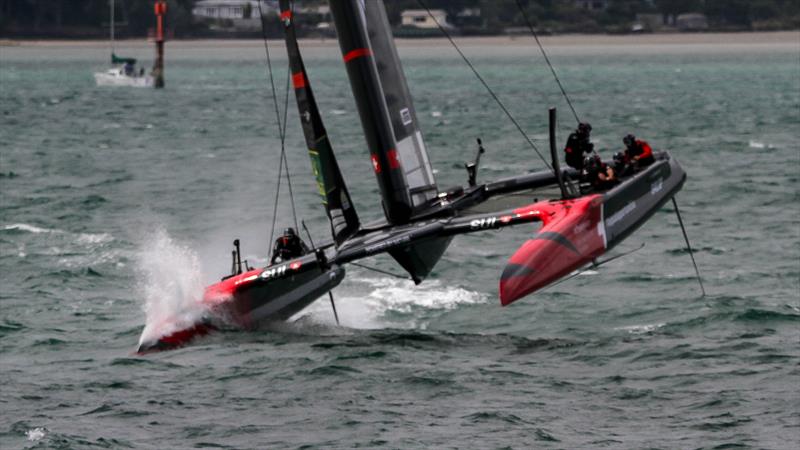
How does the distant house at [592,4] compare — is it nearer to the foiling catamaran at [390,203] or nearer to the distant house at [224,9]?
the distant house at [224,9]

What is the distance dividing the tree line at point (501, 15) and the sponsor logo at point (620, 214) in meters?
139

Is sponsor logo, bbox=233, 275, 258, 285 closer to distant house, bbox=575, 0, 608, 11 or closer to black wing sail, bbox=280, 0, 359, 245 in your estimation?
black wing sail, bbox=280, 0, 359, 245

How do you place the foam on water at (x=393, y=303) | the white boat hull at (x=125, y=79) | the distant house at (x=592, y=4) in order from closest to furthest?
the foam on water at (x=393, y=303)
the white boat hull at (x=125, y=79)
the distant house at (x=592, y=4)

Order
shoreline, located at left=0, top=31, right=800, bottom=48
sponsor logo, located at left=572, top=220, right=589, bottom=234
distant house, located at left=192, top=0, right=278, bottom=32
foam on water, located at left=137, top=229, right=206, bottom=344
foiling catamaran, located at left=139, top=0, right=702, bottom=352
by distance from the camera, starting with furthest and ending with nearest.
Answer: distant house, located at left=192, top=0, right=278, bottom=32 < shoreline, located at left=0, top=31, right=800, bottom=48 < foam on water, located at left=137, top=229, right=206, bottom=344 < foiling catamaran, located at left=139, top=0, right=702, bottom=352 < sponsor logo, located at left=572, top=220, right=589, bottom=234

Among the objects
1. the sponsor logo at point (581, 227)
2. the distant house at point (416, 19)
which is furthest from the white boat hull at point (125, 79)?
the sponsor logo at point (581, 227)

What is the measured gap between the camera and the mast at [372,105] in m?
21.0

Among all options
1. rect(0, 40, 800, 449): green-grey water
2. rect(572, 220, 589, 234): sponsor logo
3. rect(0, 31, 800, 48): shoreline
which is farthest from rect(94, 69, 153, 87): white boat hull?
rect(572, 220, 589, 234): sponsor logo

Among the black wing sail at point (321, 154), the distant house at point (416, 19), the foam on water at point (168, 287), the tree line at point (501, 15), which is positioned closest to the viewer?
the foam on water at point (168, 287)

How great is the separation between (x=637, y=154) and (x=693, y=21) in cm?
14603

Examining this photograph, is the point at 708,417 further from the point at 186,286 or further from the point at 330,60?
the point at 330,60

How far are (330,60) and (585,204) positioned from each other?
147m

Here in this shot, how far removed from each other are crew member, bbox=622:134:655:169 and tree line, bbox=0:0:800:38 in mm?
137572

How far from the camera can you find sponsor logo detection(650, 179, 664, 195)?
818 inches

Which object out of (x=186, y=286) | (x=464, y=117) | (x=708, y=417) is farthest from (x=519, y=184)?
(x=464, y=117)
